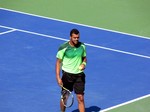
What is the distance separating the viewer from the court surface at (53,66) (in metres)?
14.5

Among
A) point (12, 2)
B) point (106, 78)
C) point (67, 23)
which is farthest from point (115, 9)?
point (106, 78)

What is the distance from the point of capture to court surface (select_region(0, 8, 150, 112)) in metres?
14.5

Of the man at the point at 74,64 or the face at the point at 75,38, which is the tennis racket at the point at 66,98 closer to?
the man at the point at 74,64

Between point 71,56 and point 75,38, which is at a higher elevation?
point 75,38

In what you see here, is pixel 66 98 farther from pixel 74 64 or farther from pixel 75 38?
pixel 75 38

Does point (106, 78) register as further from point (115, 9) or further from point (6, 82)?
point (115, 9)

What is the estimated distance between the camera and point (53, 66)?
16.8 meters

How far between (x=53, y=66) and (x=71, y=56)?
13.2 ft

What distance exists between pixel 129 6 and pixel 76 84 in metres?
9.98

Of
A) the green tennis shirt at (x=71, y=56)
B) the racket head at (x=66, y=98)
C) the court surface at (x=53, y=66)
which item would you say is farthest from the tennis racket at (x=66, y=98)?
the court surface at (x=53, y=66)

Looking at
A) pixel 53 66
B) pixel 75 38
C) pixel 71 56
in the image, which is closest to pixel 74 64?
pixel 71 56

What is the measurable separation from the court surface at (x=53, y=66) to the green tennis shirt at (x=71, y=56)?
1.63 m

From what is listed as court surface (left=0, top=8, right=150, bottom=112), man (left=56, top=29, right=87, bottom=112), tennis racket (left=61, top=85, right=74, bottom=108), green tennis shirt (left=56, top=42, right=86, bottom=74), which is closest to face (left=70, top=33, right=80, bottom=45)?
man (left=56, top=29, right=87, bottom=112)

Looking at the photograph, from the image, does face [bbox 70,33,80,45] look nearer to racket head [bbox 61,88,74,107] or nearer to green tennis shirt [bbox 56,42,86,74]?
green tennis shirt [bbox 56,42,86,74]
